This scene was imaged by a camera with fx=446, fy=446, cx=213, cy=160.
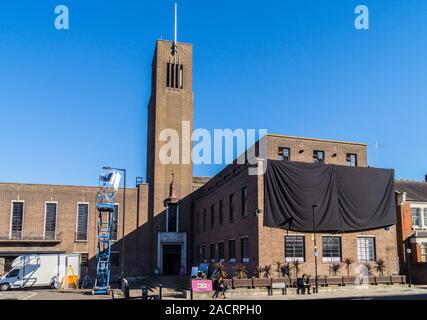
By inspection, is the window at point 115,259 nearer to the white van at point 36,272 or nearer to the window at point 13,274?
the white van at point 36,272

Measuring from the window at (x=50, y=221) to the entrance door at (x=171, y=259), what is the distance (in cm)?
1338

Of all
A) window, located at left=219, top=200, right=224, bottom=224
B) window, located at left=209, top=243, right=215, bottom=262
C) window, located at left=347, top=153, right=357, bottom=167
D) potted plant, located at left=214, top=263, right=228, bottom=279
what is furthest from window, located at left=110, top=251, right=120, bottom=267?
window, located at left=347, top=153, right=357, bottom=167

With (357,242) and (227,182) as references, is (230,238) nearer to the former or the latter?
(227,182)

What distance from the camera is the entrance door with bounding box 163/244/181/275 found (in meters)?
54.1

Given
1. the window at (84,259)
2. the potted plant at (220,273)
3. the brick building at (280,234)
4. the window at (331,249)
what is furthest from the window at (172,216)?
the window at (331,249)

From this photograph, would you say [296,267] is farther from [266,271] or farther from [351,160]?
[351,160]

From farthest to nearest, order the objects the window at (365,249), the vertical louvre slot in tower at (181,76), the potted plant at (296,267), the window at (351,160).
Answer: the vertical louvre slot in tower at (181,76)
the window at (351,160)
the window at (365,249)
the potted plant at (296,267)

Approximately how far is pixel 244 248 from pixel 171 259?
21.5 meters

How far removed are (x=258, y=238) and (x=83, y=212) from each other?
97.1 ft

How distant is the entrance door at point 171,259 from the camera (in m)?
54.1

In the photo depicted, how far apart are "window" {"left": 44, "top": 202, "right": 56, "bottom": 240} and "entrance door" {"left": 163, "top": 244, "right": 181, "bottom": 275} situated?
13.4 metres

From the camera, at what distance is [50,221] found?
53.4 meters
